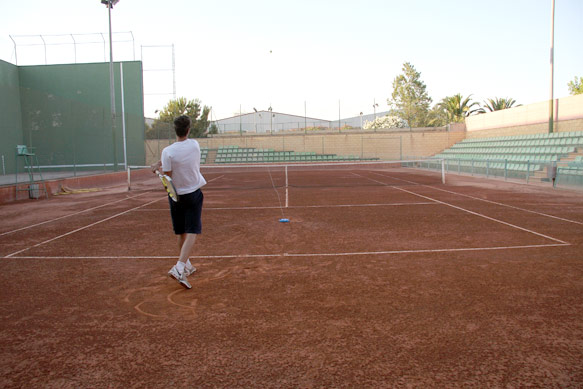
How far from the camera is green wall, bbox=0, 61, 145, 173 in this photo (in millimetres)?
20016

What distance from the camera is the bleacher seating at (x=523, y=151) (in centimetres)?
2084

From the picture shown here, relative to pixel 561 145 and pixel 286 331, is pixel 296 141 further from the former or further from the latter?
pixel 286 331

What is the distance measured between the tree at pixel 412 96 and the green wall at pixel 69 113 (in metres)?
42.3

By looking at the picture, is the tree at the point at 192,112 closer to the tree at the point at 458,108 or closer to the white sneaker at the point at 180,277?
the tree at the point at 458,108

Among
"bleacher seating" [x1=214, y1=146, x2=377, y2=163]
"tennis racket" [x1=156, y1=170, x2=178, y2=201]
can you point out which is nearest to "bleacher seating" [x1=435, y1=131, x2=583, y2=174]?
"bleacher seating" [x1=214, y1=146, x2=377, y2=163]

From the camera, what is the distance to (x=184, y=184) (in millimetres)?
4871

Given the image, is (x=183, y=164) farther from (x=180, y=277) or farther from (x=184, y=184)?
(x=180, y=277)

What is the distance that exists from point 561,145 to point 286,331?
1012 inches

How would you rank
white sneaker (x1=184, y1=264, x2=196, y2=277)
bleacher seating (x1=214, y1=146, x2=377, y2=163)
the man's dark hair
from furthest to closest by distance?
1. bleacher seating (x1=214, y1=146, x2=377, y2=163)
2. white sneaker (x1=184, y1=264, x2=196, y2=277)
3. the man's dark hair

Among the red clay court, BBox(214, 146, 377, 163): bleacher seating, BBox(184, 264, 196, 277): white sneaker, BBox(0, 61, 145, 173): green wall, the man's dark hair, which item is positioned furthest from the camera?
BBox(214, 146, 377, 163): bleacher seating

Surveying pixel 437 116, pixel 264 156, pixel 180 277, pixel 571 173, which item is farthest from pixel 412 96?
pixel 180 277

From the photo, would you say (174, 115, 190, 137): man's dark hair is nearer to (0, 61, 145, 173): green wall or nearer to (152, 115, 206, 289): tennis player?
(152, 115, 206, 289): tennis player

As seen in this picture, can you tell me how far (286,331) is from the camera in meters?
3.68

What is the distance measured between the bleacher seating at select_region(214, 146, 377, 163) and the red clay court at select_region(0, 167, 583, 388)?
35019mm
